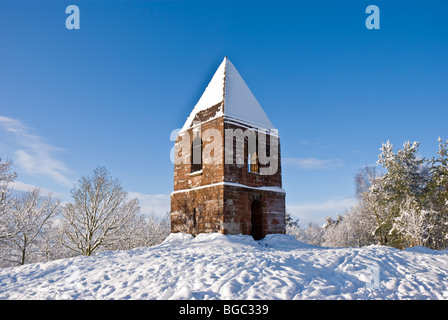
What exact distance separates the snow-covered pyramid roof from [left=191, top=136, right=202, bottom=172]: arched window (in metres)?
1.02

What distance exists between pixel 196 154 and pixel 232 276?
9176 millimetres

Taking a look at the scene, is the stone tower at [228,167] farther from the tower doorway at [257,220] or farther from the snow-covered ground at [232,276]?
the snow-covered ground at [232,276]

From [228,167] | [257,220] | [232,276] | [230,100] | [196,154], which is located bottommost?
[232,276]

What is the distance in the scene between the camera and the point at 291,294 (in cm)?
603

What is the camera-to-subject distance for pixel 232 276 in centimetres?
690

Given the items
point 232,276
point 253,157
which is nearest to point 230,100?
point 253,157

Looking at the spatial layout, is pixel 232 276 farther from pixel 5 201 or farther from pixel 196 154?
pixel 5 201

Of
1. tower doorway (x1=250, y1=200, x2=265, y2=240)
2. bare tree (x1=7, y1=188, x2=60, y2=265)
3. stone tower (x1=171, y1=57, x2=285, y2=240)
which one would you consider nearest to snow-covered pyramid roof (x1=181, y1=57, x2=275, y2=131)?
stone tower (x1=171, y1=57, x2=285, y2=240)

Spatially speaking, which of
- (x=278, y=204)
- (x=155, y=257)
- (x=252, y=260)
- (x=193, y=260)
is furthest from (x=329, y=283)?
(x=278, y=204)

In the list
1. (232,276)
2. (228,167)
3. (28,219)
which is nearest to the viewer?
(232,276)

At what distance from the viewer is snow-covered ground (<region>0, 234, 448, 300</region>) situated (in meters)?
6.25

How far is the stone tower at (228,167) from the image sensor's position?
522 inches

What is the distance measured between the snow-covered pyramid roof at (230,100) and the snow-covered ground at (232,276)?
691 cm

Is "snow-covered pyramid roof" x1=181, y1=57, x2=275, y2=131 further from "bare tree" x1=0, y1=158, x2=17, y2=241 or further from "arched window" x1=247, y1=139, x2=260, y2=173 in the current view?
"bare tree" x1=0, y1=158, x2=17, y2=241
